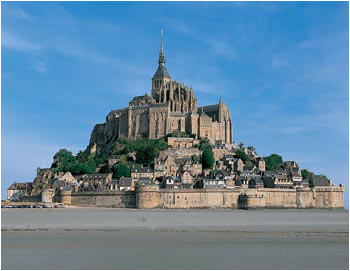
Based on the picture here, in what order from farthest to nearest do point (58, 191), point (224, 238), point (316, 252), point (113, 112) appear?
point (113, 112), point (58, 191), point (224, 238), point (316, 252)

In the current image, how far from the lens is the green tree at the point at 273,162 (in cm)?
9310

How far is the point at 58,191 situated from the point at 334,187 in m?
42.7

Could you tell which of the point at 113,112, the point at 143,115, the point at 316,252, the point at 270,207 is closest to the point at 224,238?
the point at 316,252

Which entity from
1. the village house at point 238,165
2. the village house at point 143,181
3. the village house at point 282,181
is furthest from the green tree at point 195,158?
the village house at point 282,181

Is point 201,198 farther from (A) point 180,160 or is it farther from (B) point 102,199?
(A) point 180,160

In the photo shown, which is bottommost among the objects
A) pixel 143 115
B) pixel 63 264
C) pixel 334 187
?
pixel 63 264

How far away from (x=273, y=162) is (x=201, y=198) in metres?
27.9

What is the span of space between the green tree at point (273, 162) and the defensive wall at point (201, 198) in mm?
15173

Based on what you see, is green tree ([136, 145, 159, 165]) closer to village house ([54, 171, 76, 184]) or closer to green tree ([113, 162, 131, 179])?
green tree ([113, 162, 131, 179])

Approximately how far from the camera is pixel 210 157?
87625 millimetres

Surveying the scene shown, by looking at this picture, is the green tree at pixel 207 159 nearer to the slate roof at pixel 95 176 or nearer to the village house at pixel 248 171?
the village house at pixel 248 171

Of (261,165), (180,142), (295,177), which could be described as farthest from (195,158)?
(295,177)

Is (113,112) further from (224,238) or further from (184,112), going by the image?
(224,238)

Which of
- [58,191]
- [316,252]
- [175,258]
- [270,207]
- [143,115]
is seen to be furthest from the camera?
[143,115]
